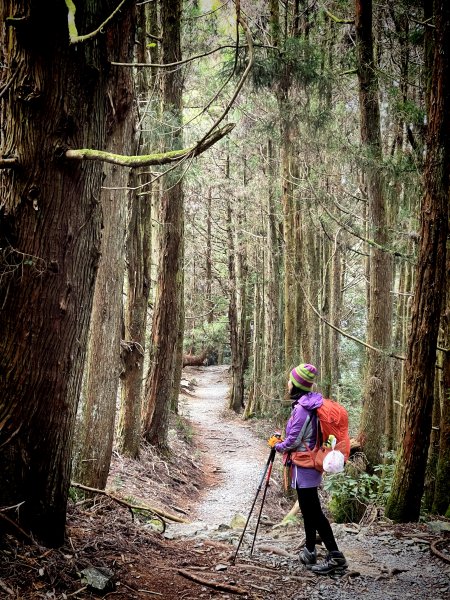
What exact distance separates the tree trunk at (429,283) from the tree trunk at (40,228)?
14.2 feet

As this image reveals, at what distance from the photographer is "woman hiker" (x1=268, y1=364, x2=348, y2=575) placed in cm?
510

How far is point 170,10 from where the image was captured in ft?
35.6

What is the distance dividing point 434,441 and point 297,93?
7319 mm

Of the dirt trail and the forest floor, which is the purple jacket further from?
the dirt trail

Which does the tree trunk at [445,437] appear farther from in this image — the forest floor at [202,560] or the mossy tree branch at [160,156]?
the mossy tree branch at [160,156]

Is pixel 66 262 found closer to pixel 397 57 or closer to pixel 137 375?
pixel 137 375

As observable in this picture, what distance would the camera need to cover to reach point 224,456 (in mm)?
15352

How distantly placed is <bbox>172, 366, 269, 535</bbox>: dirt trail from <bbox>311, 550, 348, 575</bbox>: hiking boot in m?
2.04

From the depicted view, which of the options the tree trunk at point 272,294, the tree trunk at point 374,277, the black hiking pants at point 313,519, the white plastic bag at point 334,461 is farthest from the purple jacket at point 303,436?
the tree trunk at point 272,294

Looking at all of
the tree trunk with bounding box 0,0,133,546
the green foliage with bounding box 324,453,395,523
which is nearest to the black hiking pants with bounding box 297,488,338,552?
the tree trunk with bounding box 0,0,133,546

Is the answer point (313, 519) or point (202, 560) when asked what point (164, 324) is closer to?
point (202, 560)

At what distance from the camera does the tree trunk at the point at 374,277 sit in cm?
987

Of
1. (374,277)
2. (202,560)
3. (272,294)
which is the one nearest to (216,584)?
(202,560)

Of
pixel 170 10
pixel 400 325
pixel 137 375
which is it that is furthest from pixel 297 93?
pixel 400 325
